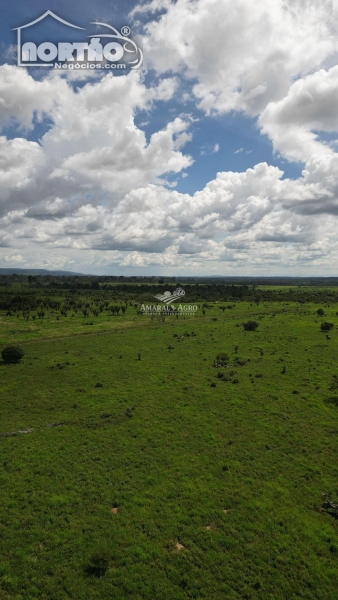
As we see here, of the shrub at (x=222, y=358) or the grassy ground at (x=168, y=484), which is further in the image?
the shrub at (x=222, y=358)

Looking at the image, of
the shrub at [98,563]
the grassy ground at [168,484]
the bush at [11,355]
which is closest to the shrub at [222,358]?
the grassy ground at [168,484]

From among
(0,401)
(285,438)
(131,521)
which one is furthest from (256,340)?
(131,521)

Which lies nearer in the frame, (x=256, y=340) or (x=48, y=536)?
(x=48, y=536)

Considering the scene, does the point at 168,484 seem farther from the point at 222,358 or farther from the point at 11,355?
the point at 11,355

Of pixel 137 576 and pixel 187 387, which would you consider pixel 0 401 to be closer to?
pixel 187 387

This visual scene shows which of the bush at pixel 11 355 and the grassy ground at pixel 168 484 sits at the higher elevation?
the bush at pixel 11 355

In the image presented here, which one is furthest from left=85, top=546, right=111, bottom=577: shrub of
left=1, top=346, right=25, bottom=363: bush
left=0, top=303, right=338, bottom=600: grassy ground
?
left=1, top=346, right=25, bottom=363: bush

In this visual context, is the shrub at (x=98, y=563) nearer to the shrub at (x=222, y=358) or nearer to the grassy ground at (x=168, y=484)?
the grassy ground at (x=168, y=484)

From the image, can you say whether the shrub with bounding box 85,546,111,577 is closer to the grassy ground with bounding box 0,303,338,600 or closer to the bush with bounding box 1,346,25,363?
the grassy ground with bounding box 0,303,338,600
